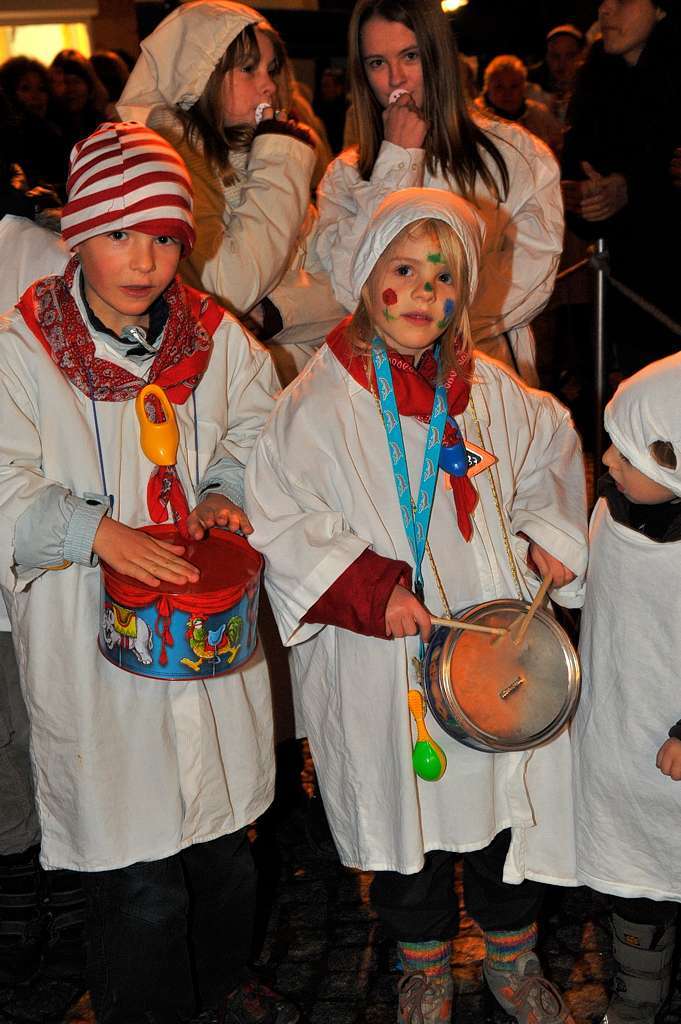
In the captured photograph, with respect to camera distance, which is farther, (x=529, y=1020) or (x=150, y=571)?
(x=529, y=1020)

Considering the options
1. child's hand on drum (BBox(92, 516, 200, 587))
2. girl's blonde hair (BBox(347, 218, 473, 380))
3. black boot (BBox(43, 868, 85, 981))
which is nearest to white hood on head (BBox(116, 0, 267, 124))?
girl's blonde hair (BBox(347, 218, 473, 380))

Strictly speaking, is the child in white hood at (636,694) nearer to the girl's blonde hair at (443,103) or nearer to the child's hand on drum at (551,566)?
the child's hand on drum at (551,566)

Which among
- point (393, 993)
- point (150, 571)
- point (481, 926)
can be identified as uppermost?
point (150, 571)

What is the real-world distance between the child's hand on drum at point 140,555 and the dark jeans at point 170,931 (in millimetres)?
767

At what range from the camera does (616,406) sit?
2.73 metres

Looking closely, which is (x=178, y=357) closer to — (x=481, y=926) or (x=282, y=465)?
(x=282, y=465)

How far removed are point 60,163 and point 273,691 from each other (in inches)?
162

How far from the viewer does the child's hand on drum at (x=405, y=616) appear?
2643 mm

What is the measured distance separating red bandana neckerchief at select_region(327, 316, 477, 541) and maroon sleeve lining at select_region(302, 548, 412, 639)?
22cm

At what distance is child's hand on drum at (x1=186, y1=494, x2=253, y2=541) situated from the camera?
2703 millimetres

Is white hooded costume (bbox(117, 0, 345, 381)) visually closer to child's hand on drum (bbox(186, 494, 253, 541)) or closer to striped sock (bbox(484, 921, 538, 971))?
child's hand on drum (bbox(186, 494, 253, 541))

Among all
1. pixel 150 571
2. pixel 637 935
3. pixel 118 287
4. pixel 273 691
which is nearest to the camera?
pixel 150 571

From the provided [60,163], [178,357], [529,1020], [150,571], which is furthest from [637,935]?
[60,163]

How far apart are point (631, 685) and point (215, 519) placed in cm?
102
